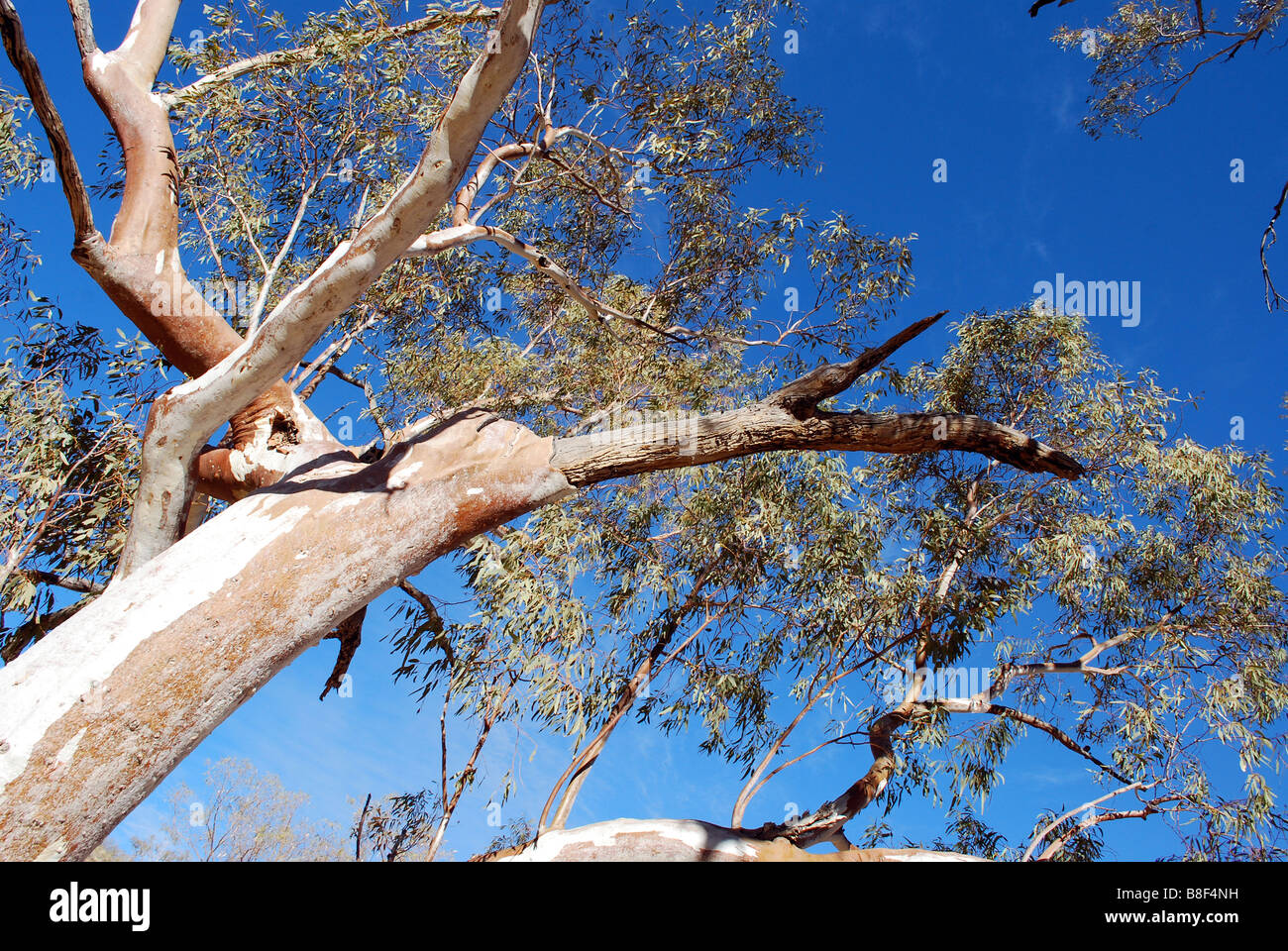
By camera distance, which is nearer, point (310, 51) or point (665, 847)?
point (665, 847)

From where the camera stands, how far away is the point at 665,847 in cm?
328

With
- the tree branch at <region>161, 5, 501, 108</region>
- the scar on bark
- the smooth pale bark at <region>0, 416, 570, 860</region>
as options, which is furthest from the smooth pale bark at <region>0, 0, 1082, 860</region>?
the tree branch at <region>161, 5, 501, 108</region>

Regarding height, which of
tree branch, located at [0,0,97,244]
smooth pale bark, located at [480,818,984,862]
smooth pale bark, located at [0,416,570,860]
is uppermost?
tree branch, located at [0,0,97,244]

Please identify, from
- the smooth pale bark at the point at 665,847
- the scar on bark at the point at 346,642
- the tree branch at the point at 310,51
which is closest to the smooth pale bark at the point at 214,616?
the scar on bark at the point at 346,642

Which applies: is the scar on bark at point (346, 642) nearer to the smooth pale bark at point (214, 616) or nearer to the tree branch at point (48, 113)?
the smooth pale bark at point (214, 616)

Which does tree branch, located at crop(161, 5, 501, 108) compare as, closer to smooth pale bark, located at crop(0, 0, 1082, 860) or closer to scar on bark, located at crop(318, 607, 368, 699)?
smooth pale bark, located at crop(0, 0, 1082, 860)

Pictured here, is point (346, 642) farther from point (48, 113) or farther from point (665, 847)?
point (48, 113)

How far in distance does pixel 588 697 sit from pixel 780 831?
4.73ft

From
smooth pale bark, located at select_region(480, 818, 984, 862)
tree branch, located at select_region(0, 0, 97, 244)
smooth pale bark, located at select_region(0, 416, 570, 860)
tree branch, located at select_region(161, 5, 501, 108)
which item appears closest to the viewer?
smooth pale bark, located at select_region(0, 416, 570, 860)

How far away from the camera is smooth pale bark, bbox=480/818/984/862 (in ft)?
10.7

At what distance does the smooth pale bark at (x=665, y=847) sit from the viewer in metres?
3.28

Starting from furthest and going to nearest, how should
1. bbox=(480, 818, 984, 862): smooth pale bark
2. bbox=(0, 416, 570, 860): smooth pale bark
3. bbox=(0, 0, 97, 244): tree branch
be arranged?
bbox=(480, 818, 984, 862): smooth pale bark
bbox=(0, 0, 97, 244): tree branch
bbox=(0, 416, 570, 860): smooth pale bark

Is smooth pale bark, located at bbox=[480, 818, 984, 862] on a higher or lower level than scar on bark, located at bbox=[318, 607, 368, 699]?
lower

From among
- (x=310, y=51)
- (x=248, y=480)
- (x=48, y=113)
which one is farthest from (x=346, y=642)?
(x=310, y=51)
